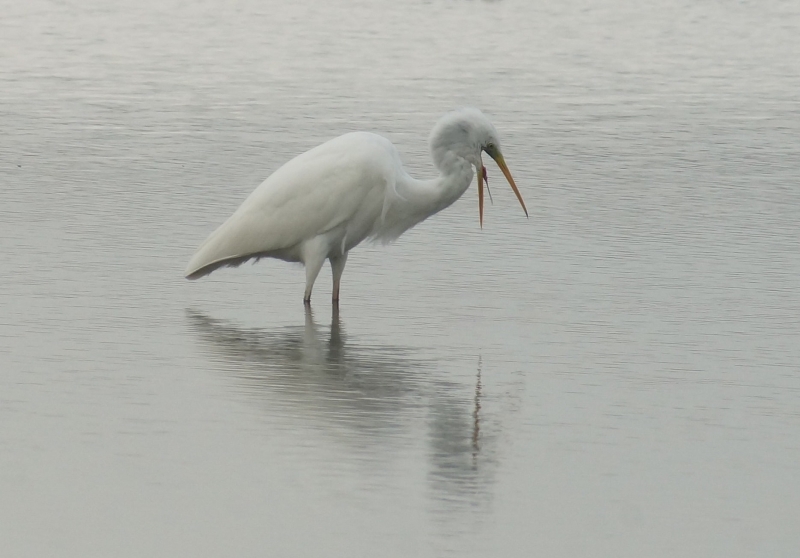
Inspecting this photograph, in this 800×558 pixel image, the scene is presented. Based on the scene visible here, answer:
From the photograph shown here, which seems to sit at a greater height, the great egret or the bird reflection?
the great egret

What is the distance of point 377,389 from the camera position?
6949mm

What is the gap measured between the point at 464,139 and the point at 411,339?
139 cm

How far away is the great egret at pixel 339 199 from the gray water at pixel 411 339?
254 mm

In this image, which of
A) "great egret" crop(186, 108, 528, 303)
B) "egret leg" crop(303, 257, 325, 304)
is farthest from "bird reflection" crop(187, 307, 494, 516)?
"great egret" crop(186, 108, 528, 303)

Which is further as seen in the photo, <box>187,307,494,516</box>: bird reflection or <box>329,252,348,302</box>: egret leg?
<box>329,252,348,302</box>: egret leg

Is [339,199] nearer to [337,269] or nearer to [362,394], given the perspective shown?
[337,269]

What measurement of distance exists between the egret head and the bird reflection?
1089 millimetres

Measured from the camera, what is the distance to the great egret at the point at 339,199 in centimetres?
853

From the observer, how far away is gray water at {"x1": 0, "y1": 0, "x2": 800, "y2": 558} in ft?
17.5

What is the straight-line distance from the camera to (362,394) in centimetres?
685

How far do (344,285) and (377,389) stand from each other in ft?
7.33

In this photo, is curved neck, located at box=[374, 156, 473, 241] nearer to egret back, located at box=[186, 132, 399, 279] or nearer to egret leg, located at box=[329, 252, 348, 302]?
egret back, located at box=[186, 132, 399, 279]

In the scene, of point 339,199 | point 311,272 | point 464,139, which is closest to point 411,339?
point 311,272

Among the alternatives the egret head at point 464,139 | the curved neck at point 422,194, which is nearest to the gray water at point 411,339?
the curved neck at point 422,194
